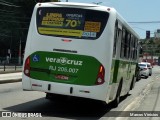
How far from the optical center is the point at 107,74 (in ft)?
38.1

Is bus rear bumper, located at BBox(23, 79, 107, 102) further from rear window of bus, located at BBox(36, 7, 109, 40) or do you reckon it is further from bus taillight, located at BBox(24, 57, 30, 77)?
rear window of bus, located at BBox(36, 7, 109, 40)

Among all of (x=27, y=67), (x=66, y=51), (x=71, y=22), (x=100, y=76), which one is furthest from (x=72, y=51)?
(x=27, y=67)

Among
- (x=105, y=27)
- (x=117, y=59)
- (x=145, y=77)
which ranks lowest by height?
(x=145, y=77)

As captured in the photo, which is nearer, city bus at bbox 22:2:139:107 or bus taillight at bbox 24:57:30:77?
city bus at bbox 22:2:139:107

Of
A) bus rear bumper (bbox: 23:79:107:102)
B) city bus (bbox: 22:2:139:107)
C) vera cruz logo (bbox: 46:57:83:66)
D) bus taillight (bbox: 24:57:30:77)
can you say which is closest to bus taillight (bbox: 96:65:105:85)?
city bus (bbox: 22:2:139:107)

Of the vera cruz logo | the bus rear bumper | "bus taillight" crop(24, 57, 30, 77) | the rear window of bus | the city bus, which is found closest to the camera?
the bus rear bumper

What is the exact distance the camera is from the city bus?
11602 mm

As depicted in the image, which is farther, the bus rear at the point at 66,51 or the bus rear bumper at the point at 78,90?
the bus rear at the point at 66,51

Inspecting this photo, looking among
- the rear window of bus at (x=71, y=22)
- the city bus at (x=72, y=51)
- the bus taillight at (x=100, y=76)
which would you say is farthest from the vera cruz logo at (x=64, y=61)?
the rear window of bus at (x=71, y=22)

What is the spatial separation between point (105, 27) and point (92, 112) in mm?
3032

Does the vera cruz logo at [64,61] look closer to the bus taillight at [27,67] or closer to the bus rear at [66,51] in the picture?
the bus rear at [66,51]

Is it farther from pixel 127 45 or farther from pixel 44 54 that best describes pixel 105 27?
pixel 127 45

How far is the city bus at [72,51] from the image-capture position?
11.6 metres

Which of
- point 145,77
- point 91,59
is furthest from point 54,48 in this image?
point 145,77
